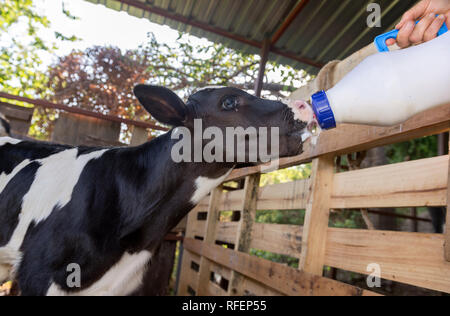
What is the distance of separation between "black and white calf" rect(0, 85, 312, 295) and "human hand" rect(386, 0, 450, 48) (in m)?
0.66

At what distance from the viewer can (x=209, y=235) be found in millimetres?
4191

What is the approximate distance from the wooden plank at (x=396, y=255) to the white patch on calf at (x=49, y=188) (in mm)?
1523

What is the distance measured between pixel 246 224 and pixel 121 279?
1.69 m

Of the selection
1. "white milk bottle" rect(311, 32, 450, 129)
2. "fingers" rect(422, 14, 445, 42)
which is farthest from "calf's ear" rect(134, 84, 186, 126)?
"fingers" rect(422, 14, 445, 42)

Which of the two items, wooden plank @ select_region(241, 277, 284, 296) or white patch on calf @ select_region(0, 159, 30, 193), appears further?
wooden plank @ select_region(241, 277, 284, 296)

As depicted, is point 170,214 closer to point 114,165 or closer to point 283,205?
point 114,165

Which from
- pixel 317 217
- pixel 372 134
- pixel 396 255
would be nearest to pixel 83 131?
pixel 317 217

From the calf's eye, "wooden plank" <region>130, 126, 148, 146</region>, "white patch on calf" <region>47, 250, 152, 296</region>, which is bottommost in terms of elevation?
"white patch on calf" <region>47, 250, 152, 296</region>

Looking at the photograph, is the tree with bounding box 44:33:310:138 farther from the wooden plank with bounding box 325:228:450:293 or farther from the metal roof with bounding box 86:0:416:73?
the wooden plank with bounding box 325:228:450:293

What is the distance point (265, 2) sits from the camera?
163 inches

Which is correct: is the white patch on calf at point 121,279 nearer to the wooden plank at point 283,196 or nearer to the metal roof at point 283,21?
the wooden plank at point 283,196

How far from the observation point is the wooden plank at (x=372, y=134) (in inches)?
58.1

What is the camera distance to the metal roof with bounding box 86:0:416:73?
4.00 meters
